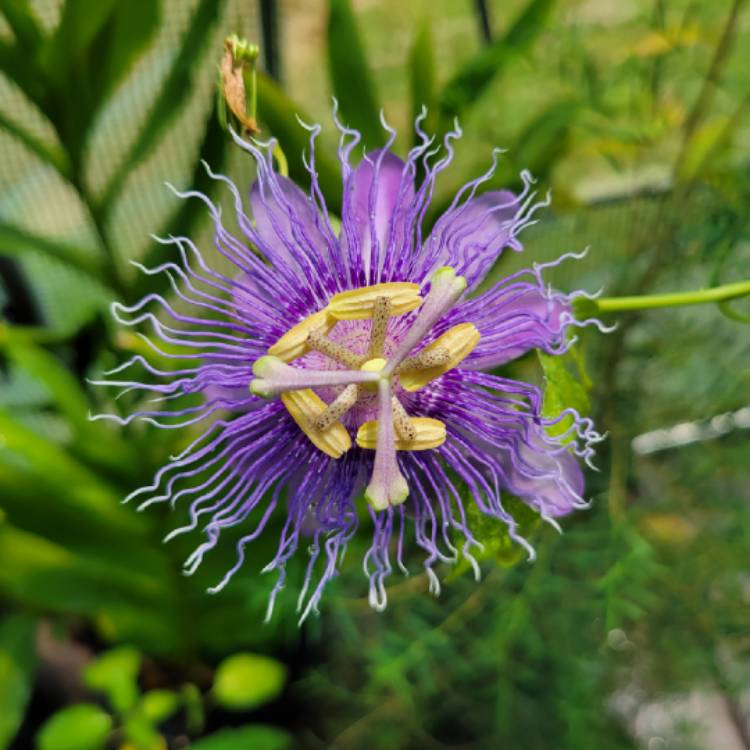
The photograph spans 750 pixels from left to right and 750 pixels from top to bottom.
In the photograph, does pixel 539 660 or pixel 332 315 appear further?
pixel 539 660

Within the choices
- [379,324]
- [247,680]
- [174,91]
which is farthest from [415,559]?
[174,91]

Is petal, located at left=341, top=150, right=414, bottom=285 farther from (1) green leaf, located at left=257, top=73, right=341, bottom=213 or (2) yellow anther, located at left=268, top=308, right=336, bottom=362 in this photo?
(1) green leaf, located at left=257, top=73, right=341, bottom=213

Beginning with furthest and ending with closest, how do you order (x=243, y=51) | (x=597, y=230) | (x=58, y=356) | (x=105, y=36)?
(x=58, y=356)
(x=597, y=230)
(x=105, y=36)
(x=243, y=51)

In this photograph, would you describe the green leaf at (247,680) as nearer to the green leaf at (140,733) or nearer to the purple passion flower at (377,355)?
the green leaf at (140,733)

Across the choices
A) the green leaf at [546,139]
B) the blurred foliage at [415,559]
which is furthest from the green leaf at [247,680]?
the green leaf at [546,139]

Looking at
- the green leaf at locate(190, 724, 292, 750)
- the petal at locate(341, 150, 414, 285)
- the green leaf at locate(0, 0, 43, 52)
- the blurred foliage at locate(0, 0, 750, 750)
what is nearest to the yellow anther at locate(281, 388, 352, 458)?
the petal at locate(341, 150, 414, 285)

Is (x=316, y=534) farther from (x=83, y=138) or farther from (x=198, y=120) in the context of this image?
(x=198, y=120)

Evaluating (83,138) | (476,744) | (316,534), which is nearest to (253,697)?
(476,744)

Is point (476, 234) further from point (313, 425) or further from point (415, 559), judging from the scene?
point (415, 559)
